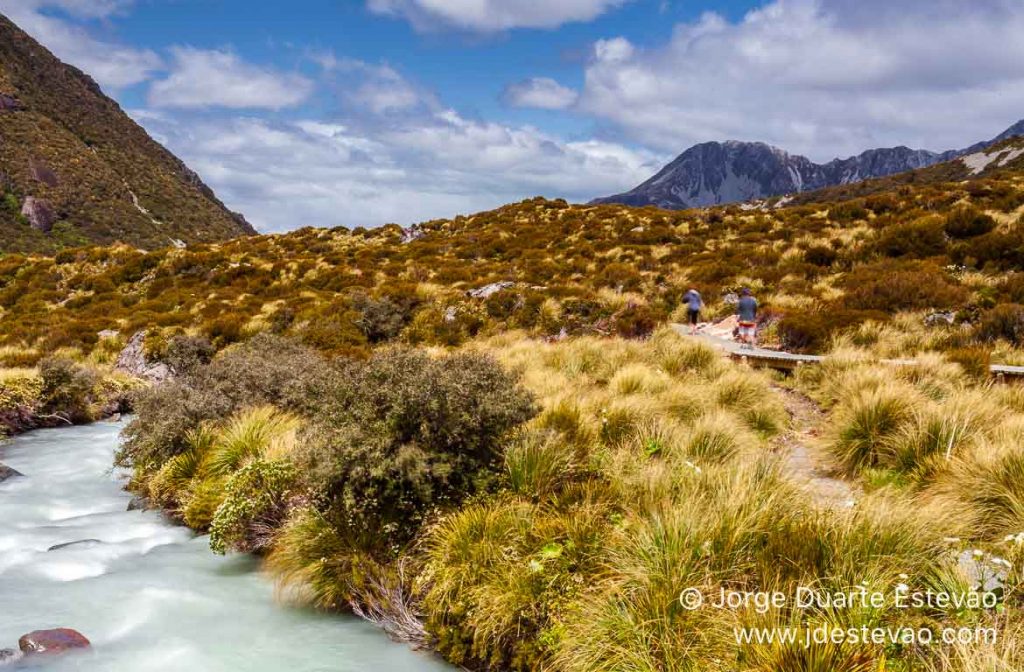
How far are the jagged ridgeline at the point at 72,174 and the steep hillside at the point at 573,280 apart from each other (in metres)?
45.9

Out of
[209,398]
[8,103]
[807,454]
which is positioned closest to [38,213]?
[8,103]

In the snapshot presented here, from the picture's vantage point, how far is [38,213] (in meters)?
66.3

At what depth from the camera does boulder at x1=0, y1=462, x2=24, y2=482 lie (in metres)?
9.70

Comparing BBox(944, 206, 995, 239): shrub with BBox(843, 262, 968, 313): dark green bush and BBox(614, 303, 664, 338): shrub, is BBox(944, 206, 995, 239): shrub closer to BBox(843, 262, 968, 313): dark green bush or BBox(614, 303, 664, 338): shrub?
BBox(843, 262, 968, 313): dark green bush

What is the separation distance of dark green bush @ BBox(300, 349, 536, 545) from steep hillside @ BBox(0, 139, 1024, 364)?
31.4ft

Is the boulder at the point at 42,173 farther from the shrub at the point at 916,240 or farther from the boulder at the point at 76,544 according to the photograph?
the shrub at the point at 916,240

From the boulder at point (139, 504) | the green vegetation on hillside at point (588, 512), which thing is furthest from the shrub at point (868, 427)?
the boulder at point (139, 504)

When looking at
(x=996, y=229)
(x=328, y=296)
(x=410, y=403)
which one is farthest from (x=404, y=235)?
(x=410, y=403)

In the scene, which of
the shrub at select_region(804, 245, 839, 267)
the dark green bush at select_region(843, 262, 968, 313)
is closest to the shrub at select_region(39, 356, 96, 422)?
the dark green bush at select_region(843, 262, 968, 313)

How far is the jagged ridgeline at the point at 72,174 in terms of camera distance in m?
66.8

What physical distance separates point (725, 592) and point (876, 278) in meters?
16.6

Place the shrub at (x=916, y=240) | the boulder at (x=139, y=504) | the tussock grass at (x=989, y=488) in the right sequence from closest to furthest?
the tussock grass at (x=989, y=488) < the boulder at (x=139, y=504) < the shrub at (x=916, y=240)

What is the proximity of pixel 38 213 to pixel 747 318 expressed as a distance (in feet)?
265

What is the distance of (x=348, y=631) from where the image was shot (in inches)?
212
